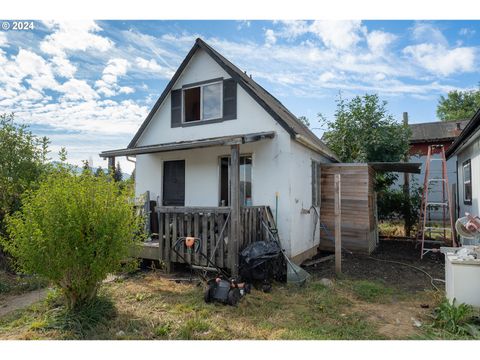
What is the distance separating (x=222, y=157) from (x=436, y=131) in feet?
69.9

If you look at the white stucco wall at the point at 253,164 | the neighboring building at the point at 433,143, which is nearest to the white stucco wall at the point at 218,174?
the white stucco wall at the point at 253,164

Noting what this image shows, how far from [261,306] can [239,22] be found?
461cm

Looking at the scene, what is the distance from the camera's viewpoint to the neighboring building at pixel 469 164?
6.84 m

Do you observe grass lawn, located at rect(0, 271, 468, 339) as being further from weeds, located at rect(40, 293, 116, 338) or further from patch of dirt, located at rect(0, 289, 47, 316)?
patch of dirt, located at rect(0, 289, 47, 316)

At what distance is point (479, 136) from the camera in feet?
21.8

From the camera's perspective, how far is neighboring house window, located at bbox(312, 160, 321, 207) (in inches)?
338

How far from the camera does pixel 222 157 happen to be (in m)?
7.99

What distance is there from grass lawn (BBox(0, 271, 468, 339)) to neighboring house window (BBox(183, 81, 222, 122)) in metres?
4.85

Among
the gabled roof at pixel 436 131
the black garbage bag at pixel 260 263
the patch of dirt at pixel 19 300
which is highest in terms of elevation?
the gabled roof at pixel 436 131

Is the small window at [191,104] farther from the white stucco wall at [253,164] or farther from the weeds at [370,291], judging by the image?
the weeds at [370,291]

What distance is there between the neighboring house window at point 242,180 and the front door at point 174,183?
1.31 metres

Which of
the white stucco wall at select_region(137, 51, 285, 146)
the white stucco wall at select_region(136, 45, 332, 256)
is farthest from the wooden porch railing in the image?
the white stucco wall at select_region(137, 51, 285, 146)

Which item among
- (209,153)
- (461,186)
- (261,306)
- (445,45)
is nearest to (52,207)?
(261,306)

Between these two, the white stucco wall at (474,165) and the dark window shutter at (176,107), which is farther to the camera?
the dark window shutter at (176,107)
